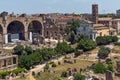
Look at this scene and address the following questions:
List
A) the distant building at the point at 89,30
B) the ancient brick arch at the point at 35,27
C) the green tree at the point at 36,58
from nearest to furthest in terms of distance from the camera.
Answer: the green tree at the point at 36,58
the distant building at the point at 89,30
the ancient brick arch at the point at 35,27

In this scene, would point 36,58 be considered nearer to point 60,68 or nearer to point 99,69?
point 60,68

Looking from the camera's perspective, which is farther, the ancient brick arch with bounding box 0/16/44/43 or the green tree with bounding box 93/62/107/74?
the ancient brick arch with bounding box 0/16/44/43

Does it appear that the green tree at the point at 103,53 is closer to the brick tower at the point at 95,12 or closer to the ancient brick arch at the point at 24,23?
the ancient brick arch at the point at 24,23

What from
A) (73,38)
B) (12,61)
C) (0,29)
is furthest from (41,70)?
(0,29)

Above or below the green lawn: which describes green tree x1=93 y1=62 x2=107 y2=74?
above

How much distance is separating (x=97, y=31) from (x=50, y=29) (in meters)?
11.8

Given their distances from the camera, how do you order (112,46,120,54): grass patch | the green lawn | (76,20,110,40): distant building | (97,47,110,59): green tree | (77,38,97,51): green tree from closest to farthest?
the green lawn < (97,47,110,59): green tree < (112,46,120,54): grass patch < (77,38,97,51): green tree < (76,20,110,40): distant building

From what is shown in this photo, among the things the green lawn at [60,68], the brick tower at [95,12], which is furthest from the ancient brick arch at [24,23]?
the green lawn at [60,68]

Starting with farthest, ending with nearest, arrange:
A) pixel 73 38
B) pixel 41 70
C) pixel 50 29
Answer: pixel 50 29 < pixel 73 38 < pixel 41 70

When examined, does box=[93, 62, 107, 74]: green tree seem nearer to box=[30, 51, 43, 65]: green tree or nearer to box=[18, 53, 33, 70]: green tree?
box=[30, 51, 43, 65]: green tree

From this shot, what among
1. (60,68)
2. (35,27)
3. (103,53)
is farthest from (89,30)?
(60,68)

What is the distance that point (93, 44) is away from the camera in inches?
2221

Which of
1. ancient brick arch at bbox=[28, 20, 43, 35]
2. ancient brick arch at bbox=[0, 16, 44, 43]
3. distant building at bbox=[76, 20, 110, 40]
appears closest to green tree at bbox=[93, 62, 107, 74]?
distant building at bbox=[76, 20, 110, 40]

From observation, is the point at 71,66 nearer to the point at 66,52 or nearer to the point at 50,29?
the point at 66,52
